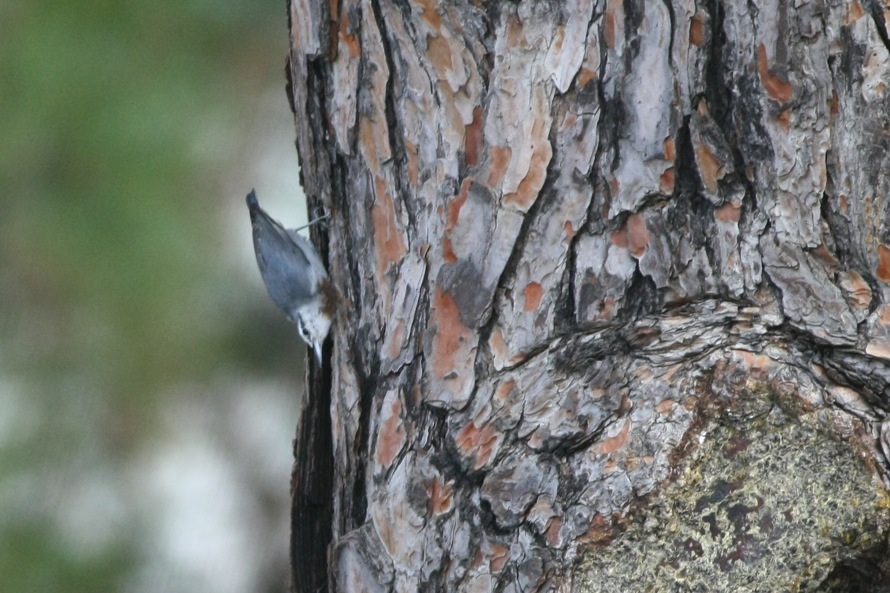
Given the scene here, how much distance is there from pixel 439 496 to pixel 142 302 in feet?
2.98

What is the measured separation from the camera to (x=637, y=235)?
91cm

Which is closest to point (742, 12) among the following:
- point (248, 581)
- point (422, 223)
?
point (422, 223)

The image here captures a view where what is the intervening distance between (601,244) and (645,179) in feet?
0.24

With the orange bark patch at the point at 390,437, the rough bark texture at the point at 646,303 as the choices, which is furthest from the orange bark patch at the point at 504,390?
the orange bark patch at the point at 390,437

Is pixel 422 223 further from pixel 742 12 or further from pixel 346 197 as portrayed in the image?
pixel 742 12

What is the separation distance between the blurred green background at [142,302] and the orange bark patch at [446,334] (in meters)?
0.83

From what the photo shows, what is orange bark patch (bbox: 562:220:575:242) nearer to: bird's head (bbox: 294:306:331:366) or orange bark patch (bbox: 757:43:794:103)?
orange bark patch (bbox: 757:43:794:103)

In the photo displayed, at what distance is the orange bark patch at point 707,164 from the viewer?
90 cm

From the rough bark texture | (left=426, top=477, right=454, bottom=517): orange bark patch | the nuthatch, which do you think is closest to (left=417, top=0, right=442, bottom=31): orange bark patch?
the rough bark texture

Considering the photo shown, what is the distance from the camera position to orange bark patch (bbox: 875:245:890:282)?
0.88 metres

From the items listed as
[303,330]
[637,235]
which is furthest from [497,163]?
[303,330]

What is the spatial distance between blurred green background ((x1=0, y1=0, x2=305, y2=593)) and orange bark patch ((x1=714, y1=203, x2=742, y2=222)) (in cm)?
105

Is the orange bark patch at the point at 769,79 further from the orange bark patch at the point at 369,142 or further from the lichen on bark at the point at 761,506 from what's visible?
the orange bark patch at the point at 369,142

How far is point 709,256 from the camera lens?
35.4 inches
